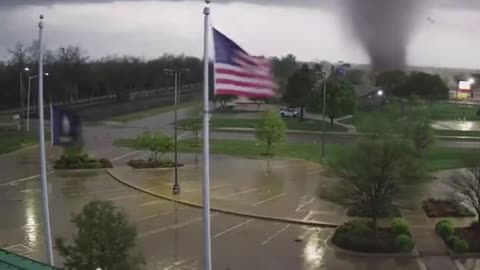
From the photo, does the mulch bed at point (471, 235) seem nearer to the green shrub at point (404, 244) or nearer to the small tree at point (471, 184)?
the small tree at point (471, 184)

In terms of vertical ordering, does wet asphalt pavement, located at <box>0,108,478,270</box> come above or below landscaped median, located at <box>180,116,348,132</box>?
below

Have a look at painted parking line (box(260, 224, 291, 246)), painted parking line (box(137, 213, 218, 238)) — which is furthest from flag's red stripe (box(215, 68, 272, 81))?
painted parking line (box(137, 213, 218, 238))

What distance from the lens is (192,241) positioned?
16594mm

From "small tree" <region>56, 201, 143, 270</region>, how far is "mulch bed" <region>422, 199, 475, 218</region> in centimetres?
1272

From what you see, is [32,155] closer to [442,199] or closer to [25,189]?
[25,189]

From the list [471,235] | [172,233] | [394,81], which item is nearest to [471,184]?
[471,235]

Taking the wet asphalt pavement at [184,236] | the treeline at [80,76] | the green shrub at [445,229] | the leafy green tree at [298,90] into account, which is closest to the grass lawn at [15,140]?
the treeline at [80,76]

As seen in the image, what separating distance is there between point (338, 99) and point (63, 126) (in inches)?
1659

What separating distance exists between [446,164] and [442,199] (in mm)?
11179

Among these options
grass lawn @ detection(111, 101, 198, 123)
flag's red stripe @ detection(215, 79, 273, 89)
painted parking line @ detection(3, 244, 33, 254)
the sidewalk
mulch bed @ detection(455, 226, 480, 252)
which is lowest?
painted parking line @ detection(3, 244, 33, 254)

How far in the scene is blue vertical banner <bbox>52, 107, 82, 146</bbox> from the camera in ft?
39.0

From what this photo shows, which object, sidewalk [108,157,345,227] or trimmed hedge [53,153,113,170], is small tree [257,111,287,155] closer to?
sidewalk [108,157,345,227]

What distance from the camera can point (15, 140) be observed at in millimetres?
42000

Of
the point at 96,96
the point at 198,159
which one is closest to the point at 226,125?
the point at 96,96
